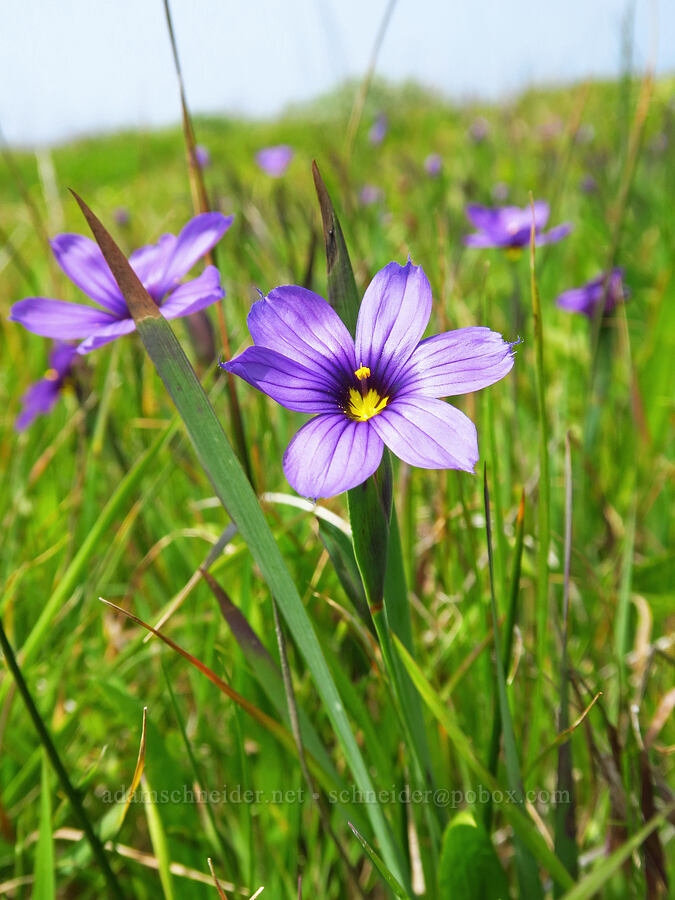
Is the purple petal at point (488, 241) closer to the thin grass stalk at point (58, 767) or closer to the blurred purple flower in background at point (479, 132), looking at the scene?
the thin grass stalk at point (58, 767)

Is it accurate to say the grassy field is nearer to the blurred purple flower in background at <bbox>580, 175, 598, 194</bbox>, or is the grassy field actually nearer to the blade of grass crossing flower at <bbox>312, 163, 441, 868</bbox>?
the blade of grass crossing flower at <bbox>312, 163, 441, 868</bbox>

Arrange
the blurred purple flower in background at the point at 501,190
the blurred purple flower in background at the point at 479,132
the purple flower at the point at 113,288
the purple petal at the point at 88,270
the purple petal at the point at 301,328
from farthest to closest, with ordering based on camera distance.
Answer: the blurred purple flower in background at the point at 479,132 < the blurred purple flower in background at the point at 501,190 < the purple petal at the point at 88,270 < the purple flower at the point at 113,288 < the purple petal at the point at 301,328

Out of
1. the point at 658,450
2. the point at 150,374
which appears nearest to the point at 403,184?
the point at 150,374

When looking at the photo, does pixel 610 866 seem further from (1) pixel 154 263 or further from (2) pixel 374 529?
(1) pixel 154 263

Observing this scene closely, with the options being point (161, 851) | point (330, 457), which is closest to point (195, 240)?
point (330, 457)

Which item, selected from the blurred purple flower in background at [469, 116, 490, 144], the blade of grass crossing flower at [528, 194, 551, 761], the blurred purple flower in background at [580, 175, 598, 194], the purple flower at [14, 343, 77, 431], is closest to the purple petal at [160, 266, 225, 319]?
the blade of grass crossing flower at [528, 194, 551, 761]

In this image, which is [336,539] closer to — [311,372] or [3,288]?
[311,372]

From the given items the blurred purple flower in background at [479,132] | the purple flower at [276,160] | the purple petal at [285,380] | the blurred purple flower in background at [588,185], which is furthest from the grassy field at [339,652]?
the blurred purple flower in background at [479,132]
